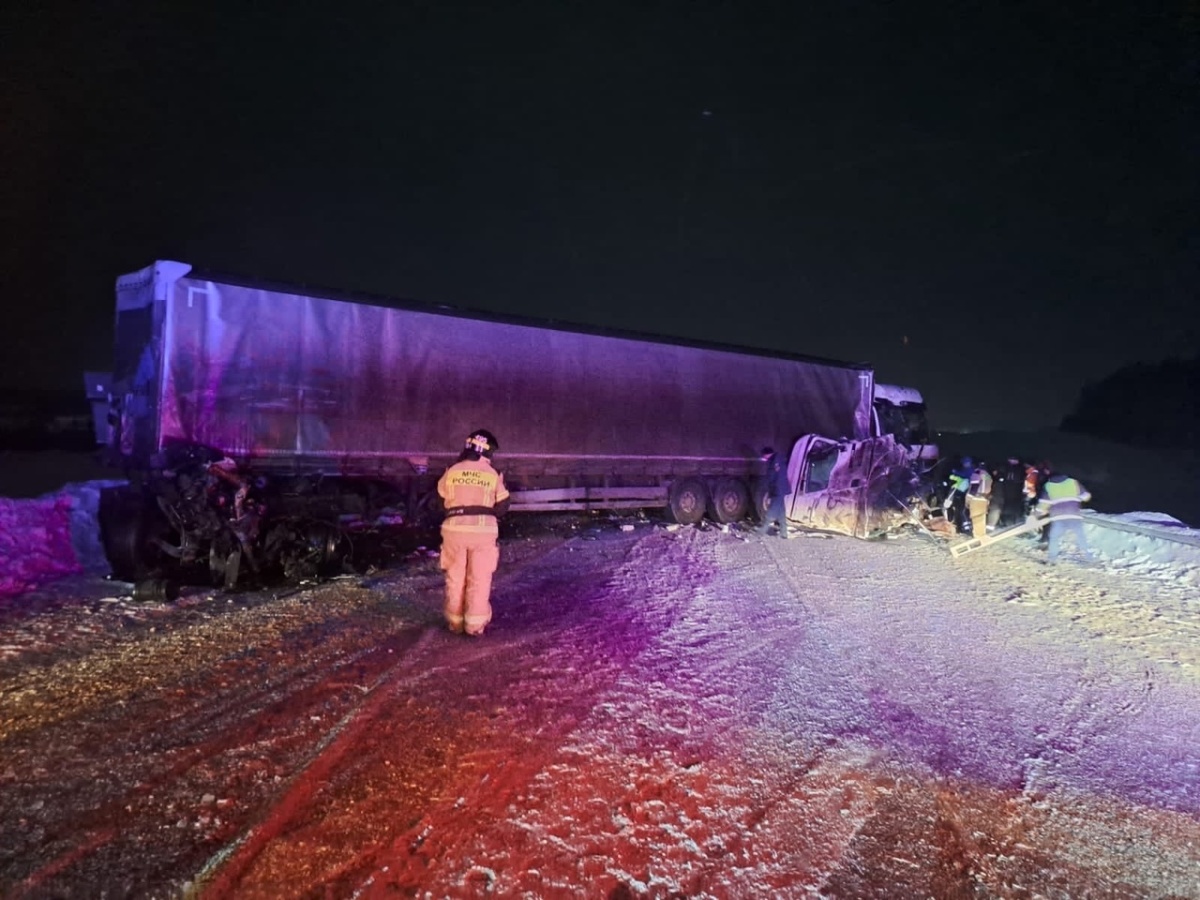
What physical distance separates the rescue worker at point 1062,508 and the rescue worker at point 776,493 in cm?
384

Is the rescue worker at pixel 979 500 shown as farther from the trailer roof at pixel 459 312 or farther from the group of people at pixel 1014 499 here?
the trailer roof at pixel 459 312

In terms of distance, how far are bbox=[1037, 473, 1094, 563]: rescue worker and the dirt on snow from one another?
309 cm

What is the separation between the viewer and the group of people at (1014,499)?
393 inches

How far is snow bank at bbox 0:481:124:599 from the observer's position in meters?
7.00

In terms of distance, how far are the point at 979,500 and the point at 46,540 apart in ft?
42.4

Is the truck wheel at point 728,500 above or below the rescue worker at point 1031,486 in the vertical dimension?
below

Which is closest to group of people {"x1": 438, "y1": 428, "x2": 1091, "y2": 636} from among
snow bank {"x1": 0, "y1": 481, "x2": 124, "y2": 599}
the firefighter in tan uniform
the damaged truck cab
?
the firefighter in tan uniform

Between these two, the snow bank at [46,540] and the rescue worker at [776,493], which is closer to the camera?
the snow bank at [46,540]

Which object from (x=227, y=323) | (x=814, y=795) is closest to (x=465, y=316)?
(x=227, y=323)

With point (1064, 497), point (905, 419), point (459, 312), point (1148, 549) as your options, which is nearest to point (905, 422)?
point (905, 419)

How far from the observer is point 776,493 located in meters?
12.5

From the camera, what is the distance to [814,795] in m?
3.42

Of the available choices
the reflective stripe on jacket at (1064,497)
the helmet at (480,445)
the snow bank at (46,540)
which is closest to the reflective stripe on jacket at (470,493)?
the helmet at (480,445)

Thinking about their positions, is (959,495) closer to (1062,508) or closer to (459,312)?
(1062,508)
